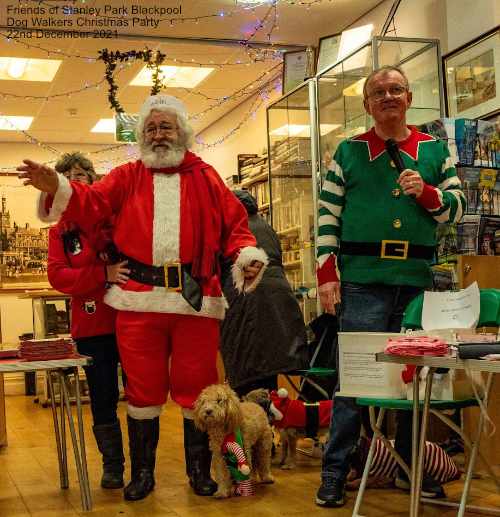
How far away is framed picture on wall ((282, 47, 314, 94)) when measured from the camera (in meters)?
5.96

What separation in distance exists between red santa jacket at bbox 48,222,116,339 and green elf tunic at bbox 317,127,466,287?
95cm

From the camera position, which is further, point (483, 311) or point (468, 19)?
point (468, 19)

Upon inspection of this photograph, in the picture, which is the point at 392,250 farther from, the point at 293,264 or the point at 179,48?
the point at 179,48

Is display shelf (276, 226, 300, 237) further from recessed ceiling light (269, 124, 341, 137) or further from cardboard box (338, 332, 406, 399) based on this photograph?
cardboard box (338, 332, 406, 399)

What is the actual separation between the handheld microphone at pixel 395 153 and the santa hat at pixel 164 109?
836 mm

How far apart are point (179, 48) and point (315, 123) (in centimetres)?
167

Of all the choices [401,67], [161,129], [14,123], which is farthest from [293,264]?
[14,123]

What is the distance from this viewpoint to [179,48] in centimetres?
661

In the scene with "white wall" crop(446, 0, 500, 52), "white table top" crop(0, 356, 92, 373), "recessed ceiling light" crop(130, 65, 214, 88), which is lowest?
"white table top" crop(0, 356, 92, 373)

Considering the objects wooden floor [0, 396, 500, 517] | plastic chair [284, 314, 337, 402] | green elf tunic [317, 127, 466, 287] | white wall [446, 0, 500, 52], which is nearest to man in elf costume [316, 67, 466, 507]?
green elf tunic [317, 127, 466, 287]

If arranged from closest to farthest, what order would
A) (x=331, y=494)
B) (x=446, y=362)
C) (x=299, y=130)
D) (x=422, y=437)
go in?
(x=446, y=362) < (x=422, y=437) < (x=331, y=494) < (x=299, y=130)

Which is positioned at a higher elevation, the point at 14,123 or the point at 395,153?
the point at 14,123

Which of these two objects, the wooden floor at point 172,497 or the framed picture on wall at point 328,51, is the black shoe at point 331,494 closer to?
the wooden floor at point 172,497

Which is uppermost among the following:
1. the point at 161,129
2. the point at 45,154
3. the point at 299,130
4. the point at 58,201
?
the point at 45,154
